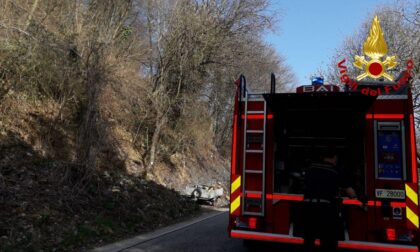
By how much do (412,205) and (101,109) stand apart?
10553 millimetres

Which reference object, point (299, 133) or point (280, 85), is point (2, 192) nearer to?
point (299, 133)

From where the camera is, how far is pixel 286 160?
726 cm

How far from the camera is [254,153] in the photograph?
668 cm

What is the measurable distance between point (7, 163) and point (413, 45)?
21549 millimetres

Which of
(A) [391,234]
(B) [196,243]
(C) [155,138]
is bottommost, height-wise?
(B) [196,243]

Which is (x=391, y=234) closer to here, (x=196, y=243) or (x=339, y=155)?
(x=339, y=155)

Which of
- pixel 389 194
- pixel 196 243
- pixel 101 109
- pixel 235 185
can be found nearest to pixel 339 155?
pixel 389 194

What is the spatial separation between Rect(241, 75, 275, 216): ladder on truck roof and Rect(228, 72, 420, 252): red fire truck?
0.02 meters

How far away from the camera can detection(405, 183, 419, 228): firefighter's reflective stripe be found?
5836 millimetres

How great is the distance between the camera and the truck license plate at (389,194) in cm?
595

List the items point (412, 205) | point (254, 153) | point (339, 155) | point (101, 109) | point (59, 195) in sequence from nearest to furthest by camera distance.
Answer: point (412, 205) < point (254, 153) < point (339, 155) < point (59, 195) < point (101, 109)

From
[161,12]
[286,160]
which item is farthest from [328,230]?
[161,12]

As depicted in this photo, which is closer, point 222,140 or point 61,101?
point 61,101

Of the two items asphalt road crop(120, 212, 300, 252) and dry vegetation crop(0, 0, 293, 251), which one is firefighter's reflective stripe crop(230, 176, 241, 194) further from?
dry vegetation crop(0, 0, 293, 251)
